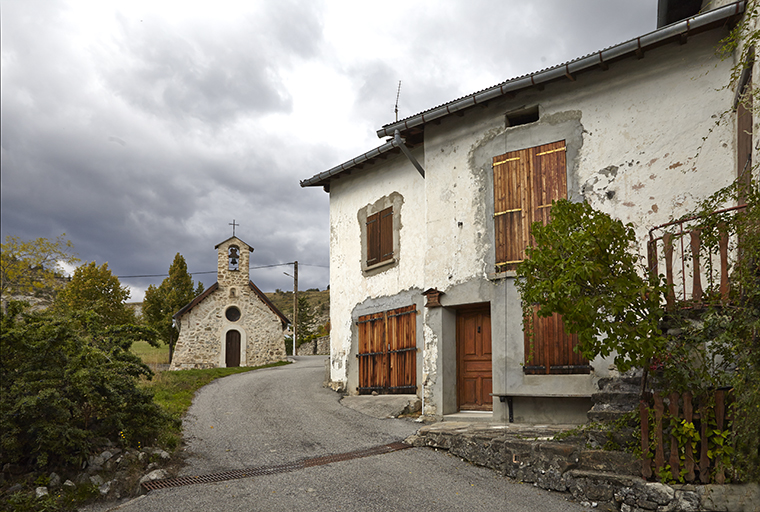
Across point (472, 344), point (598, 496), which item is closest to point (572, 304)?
point (598, 496)

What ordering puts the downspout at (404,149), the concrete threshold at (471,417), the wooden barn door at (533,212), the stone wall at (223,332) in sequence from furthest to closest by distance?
the stone wall at (223,332) < the downspout at (404,149) < the concrete threshold at (471,417) < the wooden barn door at (533,212)

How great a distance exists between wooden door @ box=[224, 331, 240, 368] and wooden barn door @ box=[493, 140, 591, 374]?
16.7 meters

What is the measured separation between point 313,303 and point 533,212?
56444mm

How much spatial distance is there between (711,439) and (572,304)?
1.55m

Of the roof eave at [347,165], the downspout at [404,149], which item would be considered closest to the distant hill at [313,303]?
the roof eave at [347,165]

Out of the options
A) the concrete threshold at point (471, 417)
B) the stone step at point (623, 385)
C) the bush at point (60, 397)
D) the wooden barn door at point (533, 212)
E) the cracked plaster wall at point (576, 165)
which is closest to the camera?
the bush at point (60, 397)

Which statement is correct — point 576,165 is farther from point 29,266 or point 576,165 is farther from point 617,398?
point 29,266

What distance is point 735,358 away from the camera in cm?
445

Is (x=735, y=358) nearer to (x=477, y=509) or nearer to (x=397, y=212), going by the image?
(x=477, y=509)

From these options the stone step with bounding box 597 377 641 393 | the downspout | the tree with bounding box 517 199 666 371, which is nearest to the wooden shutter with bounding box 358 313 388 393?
the downspout

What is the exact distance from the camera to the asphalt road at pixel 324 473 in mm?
4871

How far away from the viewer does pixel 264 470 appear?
19.5 ft

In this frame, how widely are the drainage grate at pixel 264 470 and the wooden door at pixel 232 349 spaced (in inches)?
652

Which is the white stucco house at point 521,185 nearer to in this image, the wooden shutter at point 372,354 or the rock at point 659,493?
the wooden shutter at point 372,354
